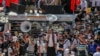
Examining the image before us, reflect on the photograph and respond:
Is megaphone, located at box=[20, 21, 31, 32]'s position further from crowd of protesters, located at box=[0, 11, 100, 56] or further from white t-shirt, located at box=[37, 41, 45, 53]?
white t-shirt, located at box=[37, 41, 45, 53]

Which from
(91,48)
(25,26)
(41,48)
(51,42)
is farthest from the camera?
(25,26)

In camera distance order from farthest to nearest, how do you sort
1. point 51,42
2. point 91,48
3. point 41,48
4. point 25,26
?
point 25,26 < point 41,48 < point 91,48 < point 51,42

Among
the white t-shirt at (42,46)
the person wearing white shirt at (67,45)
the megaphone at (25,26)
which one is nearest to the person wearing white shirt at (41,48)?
the white t-shirt at (42,46)

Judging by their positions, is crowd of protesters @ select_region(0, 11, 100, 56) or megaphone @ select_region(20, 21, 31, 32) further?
megaphone @ select_region(20, 21, 31, 32)

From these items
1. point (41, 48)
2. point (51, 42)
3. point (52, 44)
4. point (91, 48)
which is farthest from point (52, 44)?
point (91, 48)

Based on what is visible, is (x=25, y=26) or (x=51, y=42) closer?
(x=51, y=42)

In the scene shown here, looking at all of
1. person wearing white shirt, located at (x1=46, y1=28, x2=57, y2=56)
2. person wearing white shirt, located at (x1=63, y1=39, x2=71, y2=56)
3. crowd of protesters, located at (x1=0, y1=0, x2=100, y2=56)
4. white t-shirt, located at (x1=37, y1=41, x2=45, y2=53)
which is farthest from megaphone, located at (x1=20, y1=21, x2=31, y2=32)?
person wearing white shirt, located at (x1=46, y1=28, x2=57, y2=56)

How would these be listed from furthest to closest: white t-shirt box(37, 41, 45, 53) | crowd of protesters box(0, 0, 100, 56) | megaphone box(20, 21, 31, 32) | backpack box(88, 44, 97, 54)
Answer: megaphone box(20, 21, 31, 32)
white t-shirt box(37, 41, 45, 53)
backpack box(88, 44, 97, 54)
crowd of protesters box(0, 0, 100, 56)

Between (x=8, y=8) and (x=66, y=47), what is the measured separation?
22.7 feet

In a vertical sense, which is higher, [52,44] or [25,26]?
[52,44]

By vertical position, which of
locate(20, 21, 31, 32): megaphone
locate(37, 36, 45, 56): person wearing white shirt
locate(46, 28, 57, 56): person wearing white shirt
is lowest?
locate(37, 36, 45, 56): person wearing white shirt

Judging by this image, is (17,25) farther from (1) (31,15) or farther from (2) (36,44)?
(2) (36,44)

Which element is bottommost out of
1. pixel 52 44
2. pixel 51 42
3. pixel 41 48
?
pixel 41 48

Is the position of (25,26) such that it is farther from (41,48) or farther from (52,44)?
(52,44)
